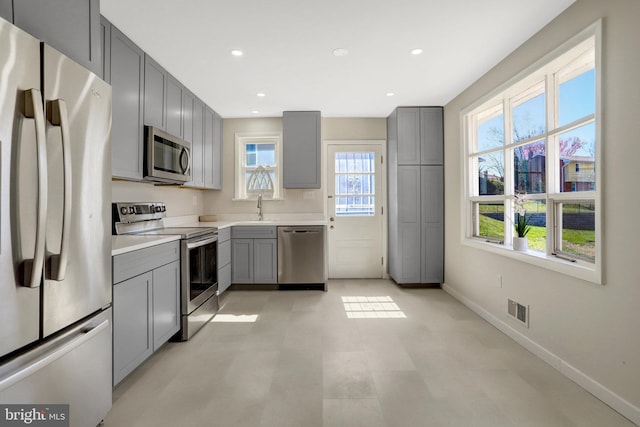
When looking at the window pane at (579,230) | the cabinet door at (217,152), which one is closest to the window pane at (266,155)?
the cabinet door at (217,152)

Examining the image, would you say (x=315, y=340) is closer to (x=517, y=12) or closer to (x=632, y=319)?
(x=632, y=319)

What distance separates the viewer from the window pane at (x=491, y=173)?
324 centimetres

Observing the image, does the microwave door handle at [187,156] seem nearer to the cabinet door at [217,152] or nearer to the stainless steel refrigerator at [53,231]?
the cabinet door at [217,152]

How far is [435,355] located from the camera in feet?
7.95

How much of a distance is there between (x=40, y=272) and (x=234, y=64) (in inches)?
95.2

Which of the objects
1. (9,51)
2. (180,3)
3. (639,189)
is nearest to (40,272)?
(9,51)

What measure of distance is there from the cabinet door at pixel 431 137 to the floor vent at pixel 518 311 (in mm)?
2129

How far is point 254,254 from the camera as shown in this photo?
423 centimetres

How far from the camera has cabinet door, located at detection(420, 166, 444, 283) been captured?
4.34m

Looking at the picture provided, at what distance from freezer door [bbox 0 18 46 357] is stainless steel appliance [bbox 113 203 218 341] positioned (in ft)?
5.05

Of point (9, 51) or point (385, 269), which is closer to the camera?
point (9, 51)

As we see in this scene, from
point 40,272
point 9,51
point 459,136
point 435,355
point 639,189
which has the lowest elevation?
point 435,355

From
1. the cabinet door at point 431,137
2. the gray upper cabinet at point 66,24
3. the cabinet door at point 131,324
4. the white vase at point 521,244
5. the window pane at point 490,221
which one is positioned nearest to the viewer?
the gray upper cabinet at point 66,24

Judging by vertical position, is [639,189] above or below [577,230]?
above
